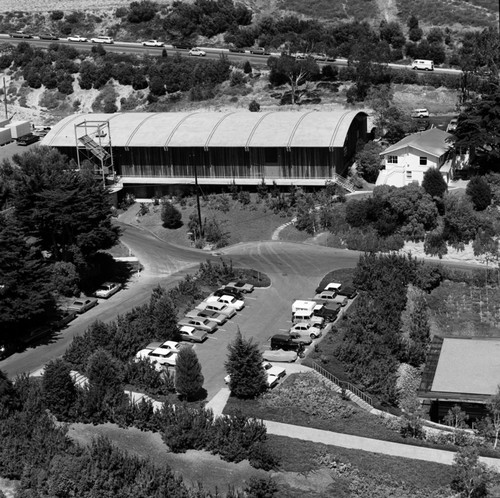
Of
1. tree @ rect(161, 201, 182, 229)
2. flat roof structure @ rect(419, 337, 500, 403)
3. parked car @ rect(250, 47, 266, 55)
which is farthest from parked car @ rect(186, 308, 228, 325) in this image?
parked car @ rect(250, 47, 266, 55)

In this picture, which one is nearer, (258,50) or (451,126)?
(451,126)

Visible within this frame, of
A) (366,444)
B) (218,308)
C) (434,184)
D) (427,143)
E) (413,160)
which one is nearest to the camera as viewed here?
(366,444)

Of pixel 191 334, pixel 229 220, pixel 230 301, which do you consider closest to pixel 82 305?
pixel 191 334

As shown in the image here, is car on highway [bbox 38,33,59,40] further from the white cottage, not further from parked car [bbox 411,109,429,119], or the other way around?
the white cottage

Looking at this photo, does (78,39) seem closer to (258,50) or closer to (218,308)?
(258,50)

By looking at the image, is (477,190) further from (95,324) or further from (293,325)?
(95,324)
